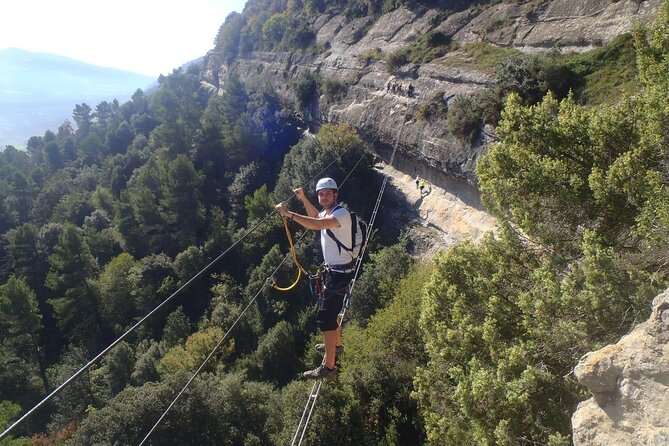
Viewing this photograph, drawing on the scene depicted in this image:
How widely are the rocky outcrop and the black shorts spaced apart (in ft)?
12.0

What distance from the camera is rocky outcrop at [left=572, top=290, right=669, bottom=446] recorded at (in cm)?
459

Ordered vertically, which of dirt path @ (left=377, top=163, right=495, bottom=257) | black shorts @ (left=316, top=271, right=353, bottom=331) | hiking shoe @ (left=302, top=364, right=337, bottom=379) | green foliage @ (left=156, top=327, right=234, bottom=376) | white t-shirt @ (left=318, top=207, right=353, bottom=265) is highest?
white t-shirt @ (left=318, top=207, right=353, bottom=265)

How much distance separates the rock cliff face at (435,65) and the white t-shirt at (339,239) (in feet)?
53.6

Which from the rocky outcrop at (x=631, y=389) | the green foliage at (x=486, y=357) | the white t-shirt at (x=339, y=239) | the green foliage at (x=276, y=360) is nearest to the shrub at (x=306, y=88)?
the green foliage at (x=276, y=360)

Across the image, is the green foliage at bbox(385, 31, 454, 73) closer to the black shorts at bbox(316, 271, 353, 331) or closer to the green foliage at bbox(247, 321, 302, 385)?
the green foliage at bbox(247, 321, 302, 385)

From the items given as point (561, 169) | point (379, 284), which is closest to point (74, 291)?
point (379, 284)

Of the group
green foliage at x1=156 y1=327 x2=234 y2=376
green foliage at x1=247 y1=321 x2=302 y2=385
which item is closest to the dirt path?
green foliage at x1=247 y1=321 x2=302 y2=385

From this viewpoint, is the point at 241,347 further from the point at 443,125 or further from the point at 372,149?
the point at 443,125

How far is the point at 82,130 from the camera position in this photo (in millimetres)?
80188

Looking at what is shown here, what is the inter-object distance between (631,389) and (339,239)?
169 inches

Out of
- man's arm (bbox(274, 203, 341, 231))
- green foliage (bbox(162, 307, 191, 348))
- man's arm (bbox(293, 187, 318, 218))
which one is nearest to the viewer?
man's arm (bbox(274, 203, 341, 231))

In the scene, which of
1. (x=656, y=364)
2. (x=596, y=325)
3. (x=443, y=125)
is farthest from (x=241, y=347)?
(x=656, y=364)

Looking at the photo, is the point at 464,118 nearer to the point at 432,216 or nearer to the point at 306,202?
the point at 432,216

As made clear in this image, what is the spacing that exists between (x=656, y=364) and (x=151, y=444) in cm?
2014
